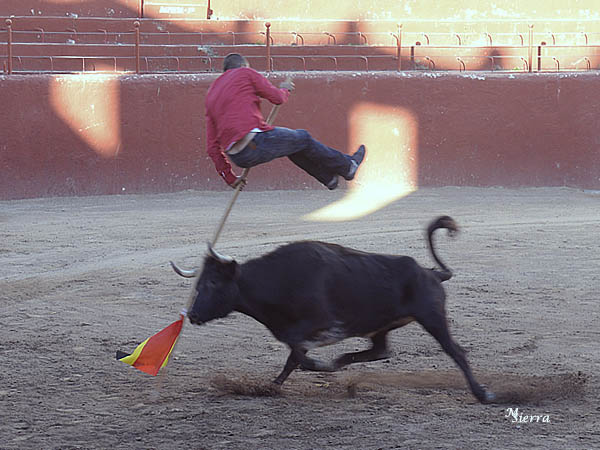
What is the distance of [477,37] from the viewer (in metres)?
17.6

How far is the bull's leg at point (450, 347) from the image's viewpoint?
439 centimetres

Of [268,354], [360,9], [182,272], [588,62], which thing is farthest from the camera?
[360,9]

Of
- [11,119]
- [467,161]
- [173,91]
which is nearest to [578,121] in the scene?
[467,161]

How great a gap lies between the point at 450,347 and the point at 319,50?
12239 millimetres

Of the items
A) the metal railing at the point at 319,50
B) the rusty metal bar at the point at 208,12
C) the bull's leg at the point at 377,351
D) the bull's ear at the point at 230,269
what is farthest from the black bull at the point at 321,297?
the rusty metal bar at the point at 208,12

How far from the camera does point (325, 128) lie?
535 inches

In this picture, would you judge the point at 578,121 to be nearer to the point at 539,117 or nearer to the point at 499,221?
the point at 539,117

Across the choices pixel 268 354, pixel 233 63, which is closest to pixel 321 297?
pixel 268 354

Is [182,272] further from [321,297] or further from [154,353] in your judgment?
[321,297]

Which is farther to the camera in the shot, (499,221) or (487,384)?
(499,221)

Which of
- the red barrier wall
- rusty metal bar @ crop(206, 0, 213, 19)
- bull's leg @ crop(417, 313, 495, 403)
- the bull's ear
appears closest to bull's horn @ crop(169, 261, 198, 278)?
the bull's ear

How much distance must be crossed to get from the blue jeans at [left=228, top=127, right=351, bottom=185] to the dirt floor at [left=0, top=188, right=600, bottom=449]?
1.20 metres

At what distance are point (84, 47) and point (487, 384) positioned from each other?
1202 cm

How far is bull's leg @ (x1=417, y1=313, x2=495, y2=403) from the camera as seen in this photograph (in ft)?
14.4
